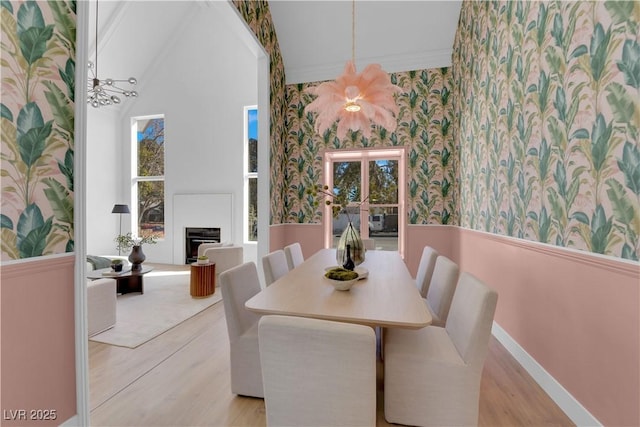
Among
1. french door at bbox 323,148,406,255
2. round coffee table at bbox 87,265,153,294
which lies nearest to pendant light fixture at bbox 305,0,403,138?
french door at bbox 323,148,406,255

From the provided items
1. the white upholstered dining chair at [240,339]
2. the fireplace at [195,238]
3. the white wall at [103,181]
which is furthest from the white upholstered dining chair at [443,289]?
the white wall at [103,181]

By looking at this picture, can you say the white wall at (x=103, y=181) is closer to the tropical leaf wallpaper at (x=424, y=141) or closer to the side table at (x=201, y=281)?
the side table at (x=201, y=281)

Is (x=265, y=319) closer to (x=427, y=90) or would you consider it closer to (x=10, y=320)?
(x=10, y=320)

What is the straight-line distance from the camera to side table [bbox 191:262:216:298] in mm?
3820

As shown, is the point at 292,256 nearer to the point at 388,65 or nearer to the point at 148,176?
the point at 388,65

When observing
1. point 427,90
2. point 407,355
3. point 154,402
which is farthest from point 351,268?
point 427,90

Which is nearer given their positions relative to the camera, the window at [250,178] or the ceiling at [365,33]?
the ceiling at [365,33]

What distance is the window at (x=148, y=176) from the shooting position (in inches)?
261

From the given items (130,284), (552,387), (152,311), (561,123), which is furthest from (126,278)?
(561,123)

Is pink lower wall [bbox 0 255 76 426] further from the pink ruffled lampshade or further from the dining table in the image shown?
the pink ruffled lampshade

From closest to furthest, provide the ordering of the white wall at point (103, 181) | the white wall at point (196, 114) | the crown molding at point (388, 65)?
the crown molding at point (388, 65) < the white wall at point (196, 114) < the white wall at point (103, 181)

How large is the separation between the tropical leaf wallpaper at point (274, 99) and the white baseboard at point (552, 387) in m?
3.06

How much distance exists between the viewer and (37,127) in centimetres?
135

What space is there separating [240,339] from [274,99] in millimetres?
3517
